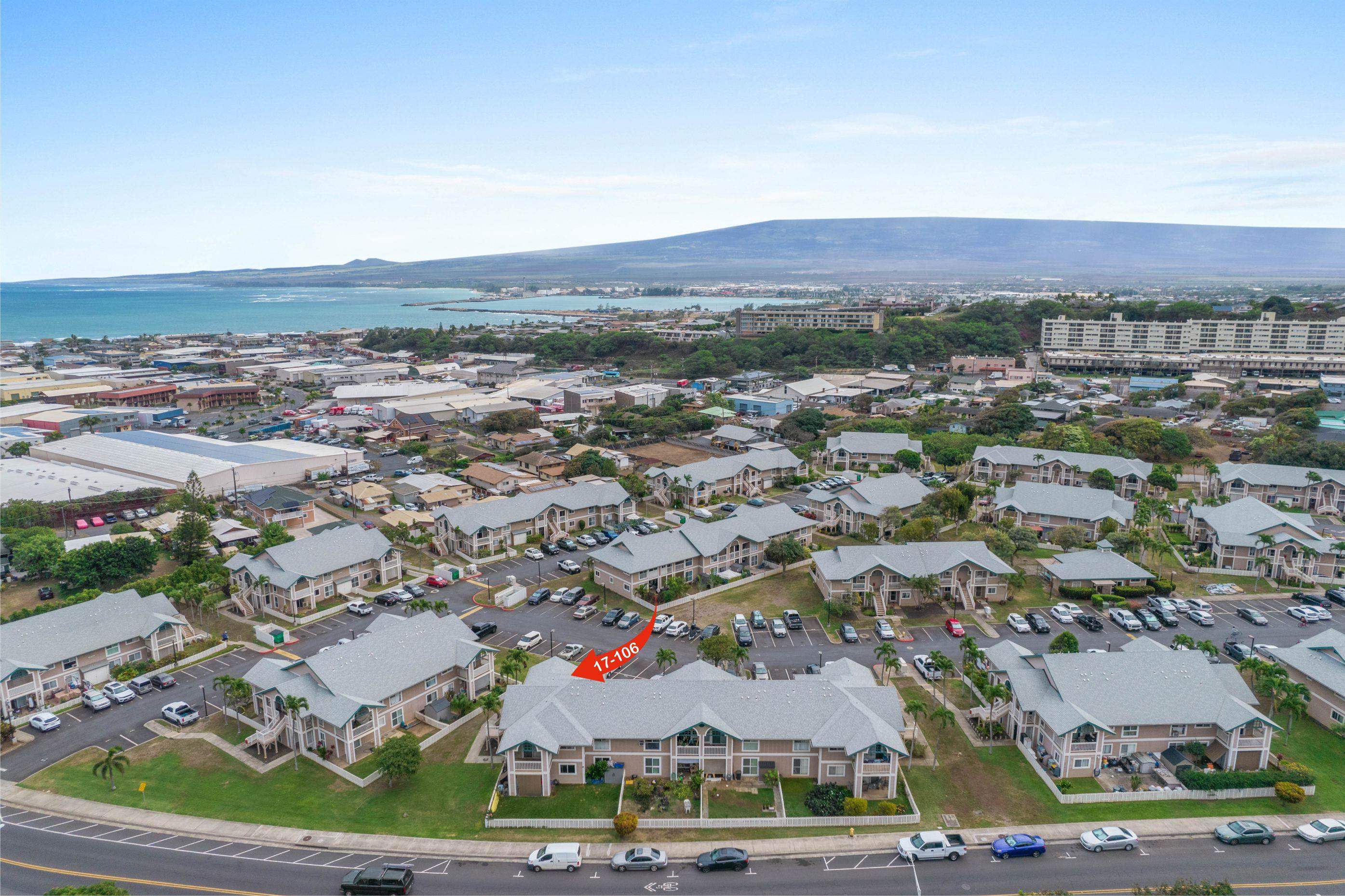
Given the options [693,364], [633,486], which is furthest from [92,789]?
[693,364]

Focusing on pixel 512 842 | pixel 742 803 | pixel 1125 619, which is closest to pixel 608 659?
pixel 742 803

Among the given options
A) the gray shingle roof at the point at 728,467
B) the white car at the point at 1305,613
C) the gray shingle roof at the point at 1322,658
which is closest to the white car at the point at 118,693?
the gray shingle roof at the point at 728,467

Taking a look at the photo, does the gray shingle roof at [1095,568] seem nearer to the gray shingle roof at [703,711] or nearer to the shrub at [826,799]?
the gray shingle roof at [703,711]

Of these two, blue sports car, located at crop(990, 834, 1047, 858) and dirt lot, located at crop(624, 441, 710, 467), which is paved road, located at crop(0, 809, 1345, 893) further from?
dirt lot, located at crop(624, 441, 710, 467)

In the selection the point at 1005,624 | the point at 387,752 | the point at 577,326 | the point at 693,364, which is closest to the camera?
the point at 387,752

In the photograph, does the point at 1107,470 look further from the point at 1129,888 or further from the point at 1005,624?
the point at 1129,888
